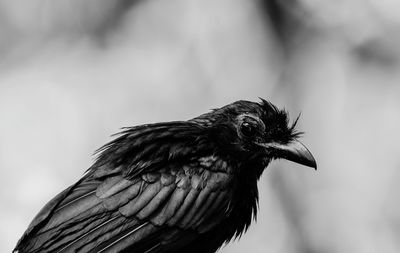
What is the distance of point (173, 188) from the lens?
7340 mm

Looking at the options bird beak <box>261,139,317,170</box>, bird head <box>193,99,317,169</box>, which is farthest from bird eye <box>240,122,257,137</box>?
bird beak <box>261,139,317,170</box>

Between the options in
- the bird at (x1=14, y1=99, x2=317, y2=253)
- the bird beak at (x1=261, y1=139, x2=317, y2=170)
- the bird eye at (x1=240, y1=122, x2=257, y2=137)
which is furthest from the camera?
the bird eye at (x1=240, y1=122, x2=257, y2=137)

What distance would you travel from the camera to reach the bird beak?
7.55m

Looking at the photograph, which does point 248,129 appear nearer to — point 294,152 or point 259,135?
point 259,135

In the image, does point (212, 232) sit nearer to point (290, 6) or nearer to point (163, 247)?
point (163, 247)

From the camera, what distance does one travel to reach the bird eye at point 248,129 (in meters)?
7.73

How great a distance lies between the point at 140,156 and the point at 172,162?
252 millimetres

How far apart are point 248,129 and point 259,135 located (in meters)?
0.10

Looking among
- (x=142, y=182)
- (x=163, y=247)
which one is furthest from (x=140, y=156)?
(x=163, y=247)

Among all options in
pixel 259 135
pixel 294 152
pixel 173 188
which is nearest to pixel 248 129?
pixel 259 135

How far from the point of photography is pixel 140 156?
7.39 meters

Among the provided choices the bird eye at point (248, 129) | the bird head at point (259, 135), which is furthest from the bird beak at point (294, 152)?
the bird eye at point (248, 129)

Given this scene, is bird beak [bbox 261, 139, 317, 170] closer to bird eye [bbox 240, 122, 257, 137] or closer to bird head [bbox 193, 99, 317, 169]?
bird head [bbox 193, 99, 317, 169]

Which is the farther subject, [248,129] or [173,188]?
[248,129]
